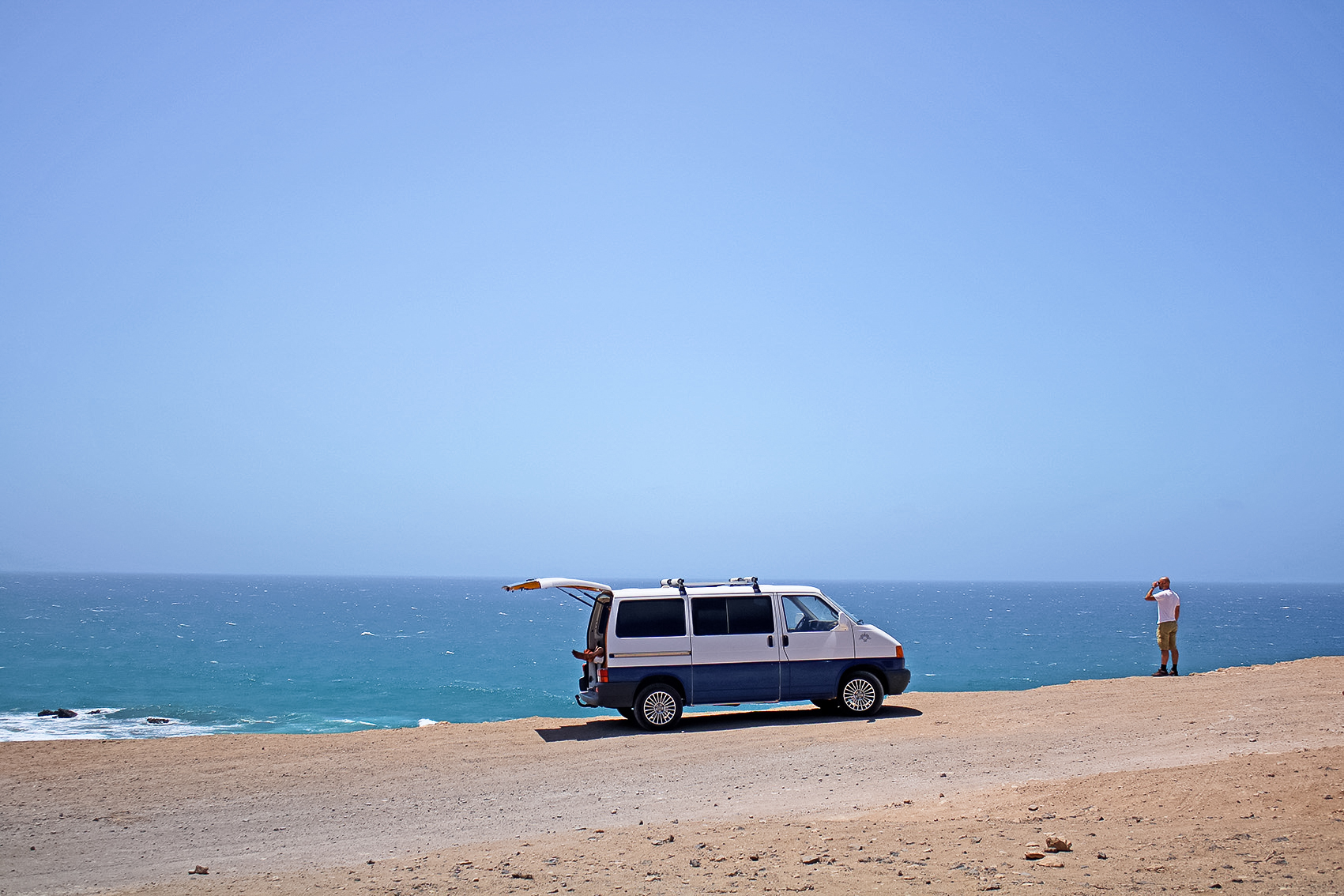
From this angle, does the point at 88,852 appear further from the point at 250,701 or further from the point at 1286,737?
the point at 250,701

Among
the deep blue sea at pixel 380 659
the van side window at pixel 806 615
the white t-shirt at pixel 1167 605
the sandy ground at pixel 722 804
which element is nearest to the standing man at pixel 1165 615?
the white t-shirt at pixel 1167 605

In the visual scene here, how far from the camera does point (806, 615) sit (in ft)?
52.0

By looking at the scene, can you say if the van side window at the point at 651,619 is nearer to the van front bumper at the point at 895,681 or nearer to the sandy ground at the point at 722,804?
the sandy ground at the point at 722,804

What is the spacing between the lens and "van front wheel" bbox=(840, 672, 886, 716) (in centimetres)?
1577

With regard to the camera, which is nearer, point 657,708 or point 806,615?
point 657,708

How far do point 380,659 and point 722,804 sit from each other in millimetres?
68502

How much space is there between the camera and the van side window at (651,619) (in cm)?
1512

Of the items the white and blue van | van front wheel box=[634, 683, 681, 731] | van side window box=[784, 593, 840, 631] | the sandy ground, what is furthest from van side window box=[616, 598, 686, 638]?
van side window box=[784, 593, 840, 631]

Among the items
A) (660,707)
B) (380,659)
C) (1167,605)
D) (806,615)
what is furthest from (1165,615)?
(380,659)

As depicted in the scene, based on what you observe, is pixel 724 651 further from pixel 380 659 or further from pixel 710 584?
pixel 380 659

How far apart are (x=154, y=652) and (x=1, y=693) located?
24840 mm

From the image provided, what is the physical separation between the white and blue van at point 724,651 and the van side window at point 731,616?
0.01 m

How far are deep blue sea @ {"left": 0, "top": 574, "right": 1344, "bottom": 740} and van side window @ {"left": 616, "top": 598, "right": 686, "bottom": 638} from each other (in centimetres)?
1395

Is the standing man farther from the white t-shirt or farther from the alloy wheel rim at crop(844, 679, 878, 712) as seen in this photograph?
the alloy wheel rim at crop(844, 679, 878, 712)
